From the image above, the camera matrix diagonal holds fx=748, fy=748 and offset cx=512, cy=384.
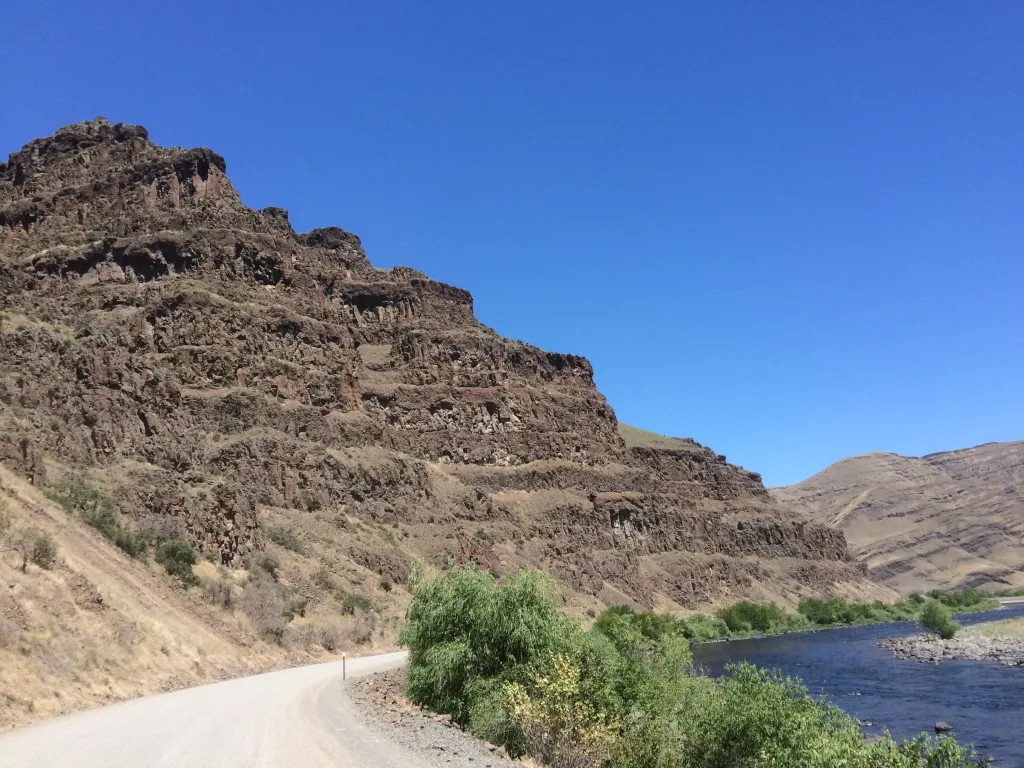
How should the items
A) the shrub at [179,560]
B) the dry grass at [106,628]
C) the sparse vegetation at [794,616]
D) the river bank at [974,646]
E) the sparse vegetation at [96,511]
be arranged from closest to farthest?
the dry grass at [106,628] → the sparse vegetation at [96,511] → the shrub at [179,560] → the river bank at [974,646] → the sparse vegetation at [794,616]

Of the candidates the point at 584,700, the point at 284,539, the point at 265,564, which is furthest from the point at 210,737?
the point at 284,539

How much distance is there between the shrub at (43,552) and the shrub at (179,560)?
973 centimetres

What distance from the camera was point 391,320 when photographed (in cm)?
11400

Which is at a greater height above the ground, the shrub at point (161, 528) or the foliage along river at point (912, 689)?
the shrub at point (161, 528)

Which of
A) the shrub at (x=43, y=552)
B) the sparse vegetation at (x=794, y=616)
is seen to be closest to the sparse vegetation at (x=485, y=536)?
the sparse vegetation at (x=794, y=616)

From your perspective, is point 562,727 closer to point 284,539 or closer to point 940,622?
point 284,539

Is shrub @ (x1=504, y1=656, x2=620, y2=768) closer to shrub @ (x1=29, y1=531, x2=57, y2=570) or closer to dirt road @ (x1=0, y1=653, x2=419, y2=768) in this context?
dirt road @ (x1=0, y1=653, x2=419, y2=768)

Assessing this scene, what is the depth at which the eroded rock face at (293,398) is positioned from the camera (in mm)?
40281

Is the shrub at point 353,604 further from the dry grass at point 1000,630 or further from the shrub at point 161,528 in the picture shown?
the dry grass at point 1000,630

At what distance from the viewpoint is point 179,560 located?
32500 millimetres

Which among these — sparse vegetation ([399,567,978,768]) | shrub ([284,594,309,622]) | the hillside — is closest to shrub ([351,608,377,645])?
shrub ([284,594,309,622])

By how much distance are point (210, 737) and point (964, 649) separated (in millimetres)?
62987

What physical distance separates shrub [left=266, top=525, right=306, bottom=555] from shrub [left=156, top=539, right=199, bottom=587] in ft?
54.1

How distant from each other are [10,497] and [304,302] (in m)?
62.9
